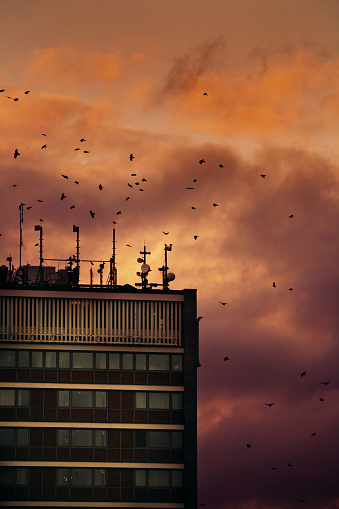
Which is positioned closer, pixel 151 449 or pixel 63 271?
pixel 151 449

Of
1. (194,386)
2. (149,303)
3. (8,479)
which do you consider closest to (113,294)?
(149,303)

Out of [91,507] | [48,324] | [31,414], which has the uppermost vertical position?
[48,324]

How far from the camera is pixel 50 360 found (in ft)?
465

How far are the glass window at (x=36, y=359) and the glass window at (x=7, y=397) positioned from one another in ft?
11.5

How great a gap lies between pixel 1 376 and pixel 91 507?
1603 cm

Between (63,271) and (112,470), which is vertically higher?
(63,271)

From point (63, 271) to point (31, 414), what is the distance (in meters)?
21.1

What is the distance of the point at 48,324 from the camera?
469ft

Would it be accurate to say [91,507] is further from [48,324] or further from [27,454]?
[48,324]

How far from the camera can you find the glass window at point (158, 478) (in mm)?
140000

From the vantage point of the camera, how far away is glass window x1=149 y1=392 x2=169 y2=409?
5591 inches

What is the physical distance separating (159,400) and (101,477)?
387 inches

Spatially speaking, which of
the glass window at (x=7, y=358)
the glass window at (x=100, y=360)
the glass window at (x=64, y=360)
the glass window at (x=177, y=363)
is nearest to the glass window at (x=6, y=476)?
the glass window at (x=7, y=358)

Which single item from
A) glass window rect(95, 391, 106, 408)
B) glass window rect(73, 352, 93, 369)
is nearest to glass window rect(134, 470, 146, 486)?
glass window rect(95, 391, 106, 408)
